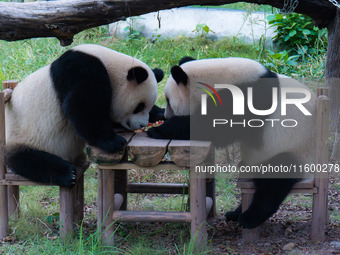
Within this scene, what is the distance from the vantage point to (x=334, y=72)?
17.2 ft

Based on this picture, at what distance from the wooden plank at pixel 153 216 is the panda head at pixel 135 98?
80cm

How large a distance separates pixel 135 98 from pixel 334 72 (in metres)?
2.47

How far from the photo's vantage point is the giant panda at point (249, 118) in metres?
3.63

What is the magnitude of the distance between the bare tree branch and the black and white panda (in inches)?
14.8

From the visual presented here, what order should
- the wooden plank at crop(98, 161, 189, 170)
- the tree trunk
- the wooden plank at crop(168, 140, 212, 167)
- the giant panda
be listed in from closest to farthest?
the wooden plank at crop(168, 140, 212, 167), the wooden plank at crop(98, 161, 189, 170), the giant panda, the tree trunk

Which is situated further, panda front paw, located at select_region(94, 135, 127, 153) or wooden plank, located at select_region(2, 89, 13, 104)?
wooden plank, located at select_region(2, 89, 13, 104)

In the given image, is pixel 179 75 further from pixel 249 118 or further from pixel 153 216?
pixel 153 216

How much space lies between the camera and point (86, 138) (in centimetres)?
349

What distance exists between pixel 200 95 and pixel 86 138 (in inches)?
38.3

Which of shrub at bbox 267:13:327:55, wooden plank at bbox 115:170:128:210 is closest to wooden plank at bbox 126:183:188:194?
wooden plank at bbox 115:170:128:210

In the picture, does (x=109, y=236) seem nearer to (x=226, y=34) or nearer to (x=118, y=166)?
(x=118, y=166)

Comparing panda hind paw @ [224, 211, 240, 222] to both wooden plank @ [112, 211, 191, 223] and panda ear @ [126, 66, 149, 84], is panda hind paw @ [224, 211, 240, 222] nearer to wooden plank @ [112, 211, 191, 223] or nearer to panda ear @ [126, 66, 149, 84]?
wooden plank @ [112, 211, 191, 223]

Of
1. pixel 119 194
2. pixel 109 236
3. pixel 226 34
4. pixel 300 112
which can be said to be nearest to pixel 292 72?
pixel 226 34

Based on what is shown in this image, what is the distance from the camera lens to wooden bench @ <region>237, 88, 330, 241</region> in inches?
139
